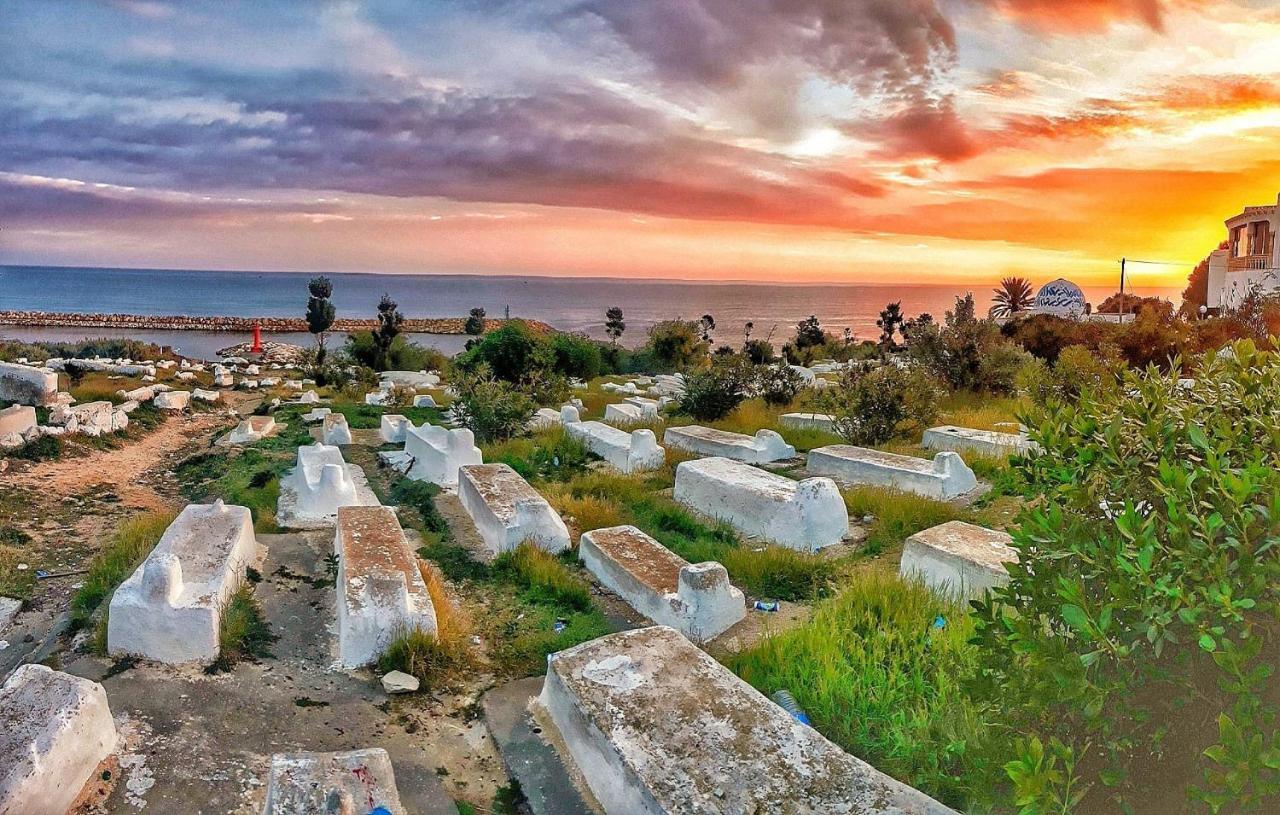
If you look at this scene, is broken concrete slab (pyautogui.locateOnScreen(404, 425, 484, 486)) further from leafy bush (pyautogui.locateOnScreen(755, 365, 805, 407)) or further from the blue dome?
the blue dome

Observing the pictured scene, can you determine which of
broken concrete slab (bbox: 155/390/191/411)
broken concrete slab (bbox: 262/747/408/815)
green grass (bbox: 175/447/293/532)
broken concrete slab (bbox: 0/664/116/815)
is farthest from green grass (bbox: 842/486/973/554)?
broken concrete slab (bbox: 155/390/191/411)

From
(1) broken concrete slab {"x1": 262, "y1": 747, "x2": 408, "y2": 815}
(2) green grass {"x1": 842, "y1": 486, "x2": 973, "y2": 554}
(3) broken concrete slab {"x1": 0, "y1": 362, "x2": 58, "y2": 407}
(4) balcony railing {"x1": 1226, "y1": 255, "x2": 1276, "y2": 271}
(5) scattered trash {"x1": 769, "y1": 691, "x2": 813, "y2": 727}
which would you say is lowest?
(5) scattered trash {"x1": 769, "y1": 691, "x2": 813, "y2": 727}

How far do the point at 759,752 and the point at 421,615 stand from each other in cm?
224

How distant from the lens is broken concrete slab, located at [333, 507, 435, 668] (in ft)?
14.5

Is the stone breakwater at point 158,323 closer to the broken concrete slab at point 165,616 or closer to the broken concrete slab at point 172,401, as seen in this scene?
the broken concrete slab at point 172,401

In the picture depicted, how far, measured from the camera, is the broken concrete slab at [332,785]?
2.76m

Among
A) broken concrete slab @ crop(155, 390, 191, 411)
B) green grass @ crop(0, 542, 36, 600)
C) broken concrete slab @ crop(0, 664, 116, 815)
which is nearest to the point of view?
broken concrete slab @ crop(0, 664, 116, 815)

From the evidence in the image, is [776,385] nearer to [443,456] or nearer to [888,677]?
[443,456]

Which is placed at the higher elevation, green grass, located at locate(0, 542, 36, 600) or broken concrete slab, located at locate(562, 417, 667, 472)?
broken concrete slab, located at locate(562, 417, 667, 472)

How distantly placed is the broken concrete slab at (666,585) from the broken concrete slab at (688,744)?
870 mm

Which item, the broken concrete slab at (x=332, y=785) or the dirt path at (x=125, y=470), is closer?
the broken concrete slab at (x=332, y=785)

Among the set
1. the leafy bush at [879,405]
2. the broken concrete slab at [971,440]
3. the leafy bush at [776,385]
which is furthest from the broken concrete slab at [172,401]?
the broken concrete slab at [971,440]

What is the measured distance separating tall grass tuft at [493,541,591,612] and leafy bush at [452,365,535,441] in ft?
16.1

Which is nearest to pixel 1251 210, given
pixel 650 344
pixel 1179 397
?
pixel 650 344
